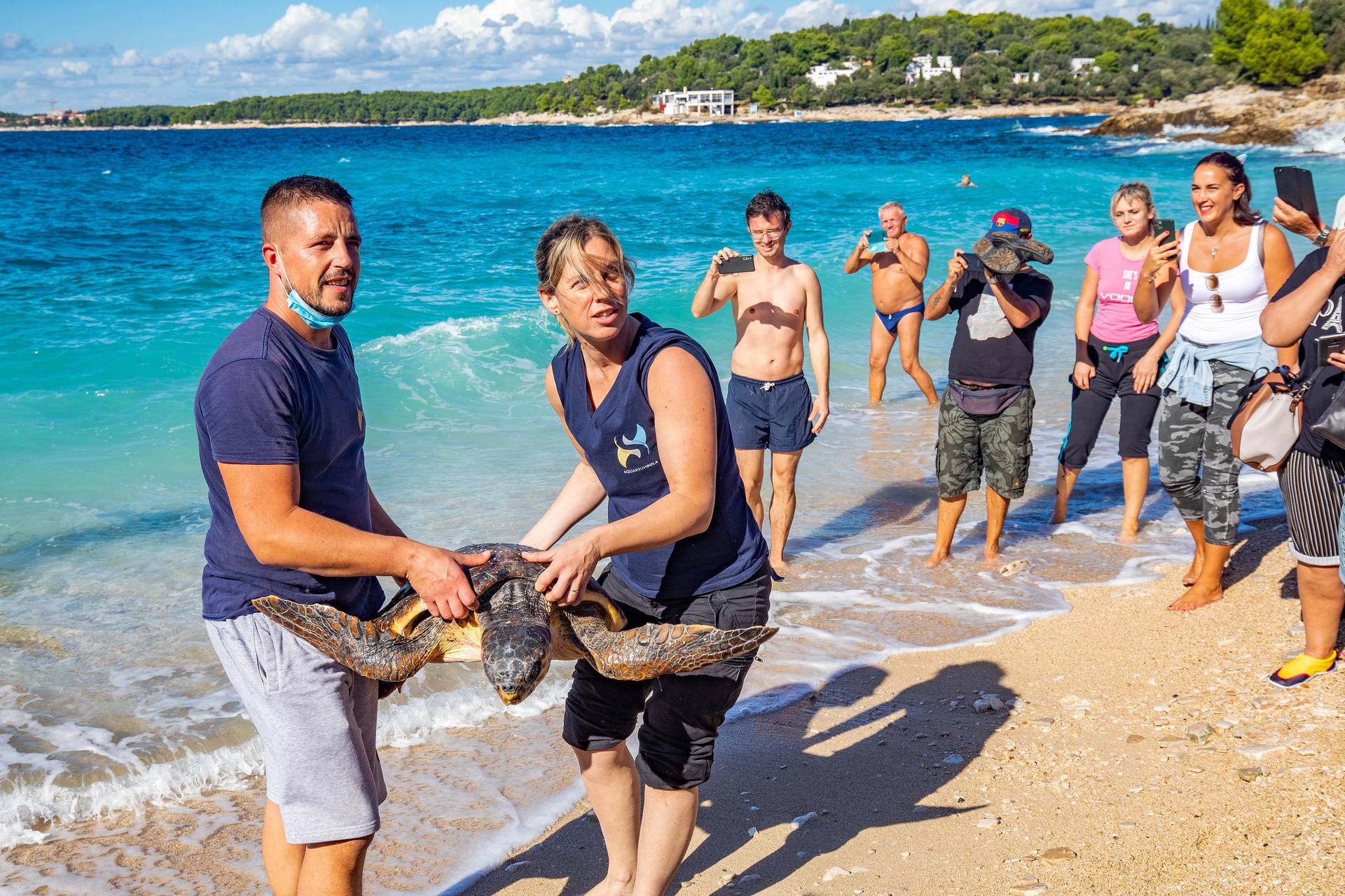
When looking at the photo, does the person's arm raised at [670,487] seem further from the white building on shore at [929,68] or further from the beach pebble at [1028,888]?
the white building on shore at [929,68]

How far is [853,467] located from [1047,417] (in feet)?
7.59

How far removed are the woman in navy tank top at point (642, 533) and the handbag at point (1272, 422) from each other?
6.96 ft

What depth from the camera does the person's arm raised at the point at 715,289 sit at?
5.88 m

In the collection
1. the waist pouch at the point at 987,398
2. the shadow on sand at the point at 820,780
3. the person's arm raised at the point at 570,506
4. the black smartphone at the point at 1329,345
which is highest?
the black smartphone at the point at 1329,345

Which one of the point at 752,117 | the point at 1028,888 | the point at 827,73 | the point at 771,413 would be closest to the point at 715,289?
the point at 771,413

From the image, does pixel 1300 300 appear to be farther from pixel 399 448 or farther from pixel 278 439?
pixel 399 448

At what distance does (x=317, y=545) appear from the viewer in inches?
86.0

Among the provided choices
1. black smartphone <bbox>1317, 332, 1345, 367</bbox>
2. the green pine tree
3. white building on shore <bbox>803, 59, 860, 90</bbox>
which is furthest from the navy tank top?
white building on shore <bbox>803, 59, 860, 90</bbox>

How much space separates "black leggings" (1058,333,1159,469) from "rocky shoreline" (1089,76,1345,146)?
48.8m

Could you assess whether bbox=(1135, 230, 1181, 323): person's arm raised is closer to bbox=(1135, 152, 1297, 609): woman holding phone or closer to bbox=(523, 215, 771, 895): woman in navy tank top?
bbox=(1135, 152, 1297, 609): woman holding phone

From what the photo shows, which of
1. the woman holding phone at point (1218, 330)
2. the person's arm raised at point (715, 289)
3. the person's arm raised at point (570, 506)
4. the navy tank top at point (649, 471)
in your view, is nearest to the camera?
the navy tank top at point (649, 471)

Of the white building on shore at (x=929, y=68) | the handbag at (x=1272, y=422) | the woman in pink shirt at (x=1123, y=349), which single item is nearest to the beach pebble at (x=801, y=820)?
the handbag at (x=1272, y=422)

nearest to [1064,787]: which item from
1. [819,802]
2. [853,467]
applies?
[819,802]

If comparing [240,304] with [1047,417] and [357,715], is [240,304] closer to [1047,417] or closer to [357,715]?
[1047,417]
